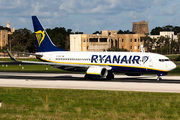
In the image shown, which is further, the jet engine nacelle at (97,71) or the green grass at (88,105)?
the jet engine nacelle at (97,71)

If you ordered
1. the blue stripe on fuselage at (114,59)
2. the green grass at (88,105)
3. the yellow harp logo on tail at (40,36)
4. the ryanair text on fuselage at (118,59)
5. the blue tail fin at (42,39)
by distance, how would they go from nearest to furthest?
the green grass at (88,105), the ryanair text on fuselage at (118,59), the blue stripe on fuselage at (114,59), the blue tail fin at (42,39), the yellow harp logo on tail at (40,36)

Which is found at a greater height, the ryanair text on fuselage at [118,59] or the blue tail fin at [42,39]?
the blue tail fin at [42,39]

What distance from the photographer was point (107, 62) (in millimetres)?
50969

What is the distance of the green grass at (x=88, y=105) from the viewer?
22.3 meters

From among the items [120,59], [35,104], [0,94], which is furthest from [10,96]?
[120,59]

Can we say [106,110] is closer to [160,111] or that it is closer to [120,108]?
[120,108]

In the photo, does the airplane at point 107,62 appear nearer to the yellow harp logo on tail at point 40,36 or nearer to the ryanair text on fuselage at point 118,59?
the ryanair text on fuselage at point 118,59

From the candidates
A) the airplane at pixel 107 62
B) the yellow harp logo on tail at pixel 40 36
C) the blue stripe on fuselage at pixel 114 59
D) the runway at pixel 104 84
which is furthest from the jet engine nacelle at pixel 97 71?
the yellow harp logo on tail at pixel 40 36

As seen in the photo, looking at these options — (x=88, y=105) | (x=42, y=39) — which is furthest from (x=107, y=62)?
(x=88, y=105)

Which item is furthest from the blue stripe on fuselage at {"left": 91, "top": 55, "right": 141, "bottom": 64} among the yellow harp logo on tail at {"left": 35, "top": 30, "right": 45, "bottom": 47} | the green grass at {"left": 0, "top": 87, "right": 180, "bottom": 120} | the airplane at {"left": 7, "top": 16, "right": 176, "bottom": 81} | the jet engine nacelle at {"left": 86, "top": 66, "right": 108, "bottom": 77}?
the green grass at {"left": 0, "top": 87, "right": 180, "bottom": 120}

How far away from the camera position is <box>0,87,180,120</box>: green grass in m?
22.3

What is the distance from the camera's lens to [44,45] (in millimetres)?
57500

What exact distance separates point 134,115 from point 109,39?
576 feet

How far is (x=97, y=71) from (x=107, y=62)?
9.40 feet
